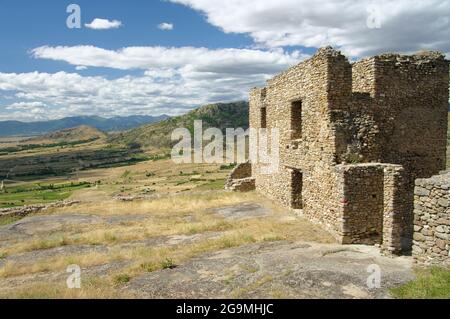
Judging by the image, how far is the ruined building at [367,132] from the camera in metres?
14.0

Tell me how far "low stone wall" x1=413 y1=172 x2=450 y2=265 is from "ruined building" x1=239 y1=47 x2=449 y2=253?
2.92 meters

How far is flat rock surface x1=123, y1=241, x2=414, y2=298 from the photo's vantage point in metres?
9.49

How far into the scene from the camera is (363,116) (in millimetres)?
15461

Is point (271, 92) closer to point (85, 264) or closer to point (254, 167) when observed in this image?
point (254, 167)

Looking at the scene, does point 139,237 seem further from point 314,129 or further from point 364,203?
point 364,203

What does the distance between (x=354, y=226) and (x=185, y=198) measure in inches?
498

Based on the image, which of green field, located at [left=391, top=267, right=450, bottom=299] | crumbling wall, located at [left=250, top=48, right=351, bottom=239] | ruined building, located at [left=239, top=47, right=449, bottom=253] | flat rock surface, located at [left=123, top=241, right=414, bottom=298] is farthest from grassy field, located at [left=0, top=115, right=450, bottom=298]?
ruined building, located at [left=239, top=47, right=449, bottom=253]

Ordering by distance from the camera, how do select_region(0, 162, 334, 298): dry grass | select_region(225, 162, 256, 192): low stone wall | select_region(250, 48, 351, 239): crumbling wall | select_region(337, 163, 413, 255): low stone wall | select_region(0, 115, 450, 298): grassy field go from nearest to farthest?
1. select_region(0, 115, 450, 298): grassy field
2. select_region(0, 162, 334, 298): dry grass
3. select_region(337, 163, 413, 255): low stone wall
4. select_region(250, 48, 351, 239): crumbling wall
5. select_region(225, 162, 256, 192): low stone wall

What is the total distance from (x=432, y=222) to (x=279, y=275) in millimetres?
4137

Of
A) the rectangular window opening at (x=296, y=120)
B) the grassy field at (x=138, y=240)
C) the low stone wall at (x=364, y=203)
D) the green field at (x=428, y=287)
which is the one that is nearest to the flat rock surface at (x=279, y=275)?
the green field at (x=428, y=287)

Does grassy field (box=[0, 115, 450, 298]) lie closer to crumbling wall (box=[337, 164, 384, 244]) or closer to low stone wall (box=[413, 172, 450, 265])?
low stone wall (box=[413, 172, 450, 265])

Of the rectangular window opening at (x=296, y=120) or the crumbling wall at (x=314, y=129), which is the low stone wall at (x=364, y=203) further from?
the rectangular window opening at (x=296, y=120)

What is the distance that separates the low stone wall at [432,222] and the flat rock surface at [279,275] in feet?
2.36
